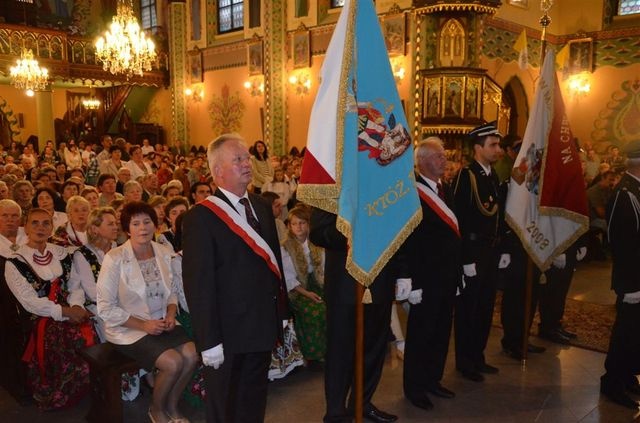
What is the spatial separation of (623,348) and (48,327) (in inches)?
150

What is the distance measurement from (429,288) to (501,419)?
93 centimetres

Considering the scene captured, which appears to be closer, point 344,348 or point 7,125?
point 344,348

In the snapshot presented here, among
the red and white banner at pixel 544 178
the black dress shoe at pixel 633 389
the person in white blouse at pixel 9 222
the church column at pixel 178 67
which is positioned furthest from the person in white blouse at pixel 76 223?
the church column at pixel 178 67

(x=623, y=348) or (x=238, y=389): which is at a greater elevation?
(x=238, y=389)

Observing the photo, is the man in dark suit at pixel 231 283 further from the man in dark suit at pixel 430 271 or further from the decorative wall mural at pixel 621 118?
the decorative wall mural at pixel 621 118

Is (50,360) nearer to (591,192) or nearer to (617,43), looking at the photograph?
(591,192)

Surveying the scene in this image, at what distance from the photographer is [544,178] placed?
4375 millimetres

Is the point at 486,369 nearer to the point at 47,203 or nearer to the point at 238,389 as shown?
the point at 238,389

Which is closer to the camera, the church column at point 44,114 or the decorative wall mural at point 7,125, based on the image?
the church column at point 44,114

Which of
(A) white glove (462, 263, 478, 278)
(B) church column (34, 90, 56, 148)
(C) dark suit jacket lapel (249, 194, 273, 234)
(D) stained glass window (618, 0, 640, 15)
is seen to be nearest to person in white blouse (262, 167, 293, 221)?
(A) white glove (462, 263, 478, 278)

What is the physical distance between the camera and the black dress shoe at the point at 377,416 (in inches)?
135

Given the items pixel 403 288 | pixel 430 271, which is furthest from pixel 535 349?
pixel 403 288

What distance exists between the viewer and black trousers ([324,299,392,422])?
127 inches

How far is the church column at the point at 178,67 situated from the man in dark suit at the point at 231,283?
14.4m
